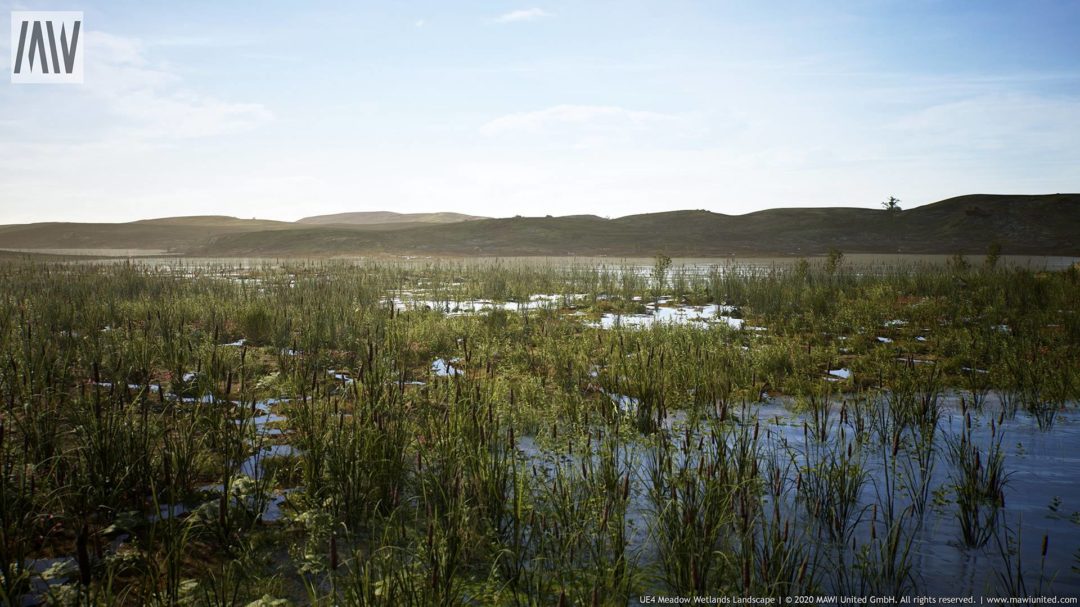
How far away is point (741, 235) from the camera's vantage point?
5541cm

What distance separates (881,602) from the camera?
2.65 metres

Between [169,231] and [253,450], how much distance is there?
103m

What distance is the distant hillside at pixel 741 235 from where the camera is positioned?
46.7m

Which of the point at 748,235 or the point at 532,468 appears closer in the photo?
the point at 532,468

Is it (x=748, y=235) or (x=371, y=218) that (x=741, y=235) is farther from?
(x=371, y=218)

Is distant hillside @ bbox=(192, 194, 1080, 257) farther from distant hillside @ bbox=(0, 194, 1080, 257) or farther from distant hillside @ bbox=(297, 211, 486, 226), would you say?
distant hillside @ bbox=(297, 211, 486, 226)

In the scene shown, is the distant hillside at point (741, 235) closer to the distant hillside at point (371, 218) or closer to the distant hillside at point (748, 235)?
the distant hillside at point (748, 235)

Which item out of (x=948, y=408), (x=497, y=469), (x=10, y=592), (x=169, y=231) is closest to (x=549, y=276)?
(x=948, y=408)

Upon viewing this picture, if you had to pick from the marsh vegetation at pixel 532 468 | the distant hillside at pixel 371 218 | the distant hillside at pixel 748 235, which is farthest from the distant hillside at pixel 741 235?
the distant hillside at pixel 371 218

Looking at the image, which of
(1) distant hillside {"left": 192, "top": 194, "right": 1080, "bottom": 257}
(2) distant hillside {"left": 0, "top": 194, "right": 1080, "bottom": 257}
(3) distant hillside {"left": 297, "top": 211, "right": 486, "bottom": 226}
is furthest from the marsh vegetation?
(3) distant hillside {"left": 297, "top": 211, "right": 486, "bottom": 226}

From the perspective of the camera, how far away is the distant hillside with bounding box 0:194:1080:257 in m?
46.7

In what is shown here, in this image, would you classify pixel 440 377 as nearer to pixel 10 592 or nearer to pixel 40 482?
pixel 40 482

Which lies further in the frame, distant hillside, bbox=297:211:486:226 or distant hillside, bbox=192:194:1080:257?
distant hillside, bbox=297:211:486:226

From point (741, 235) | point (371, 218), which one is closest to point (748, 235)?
point (741, 235)
